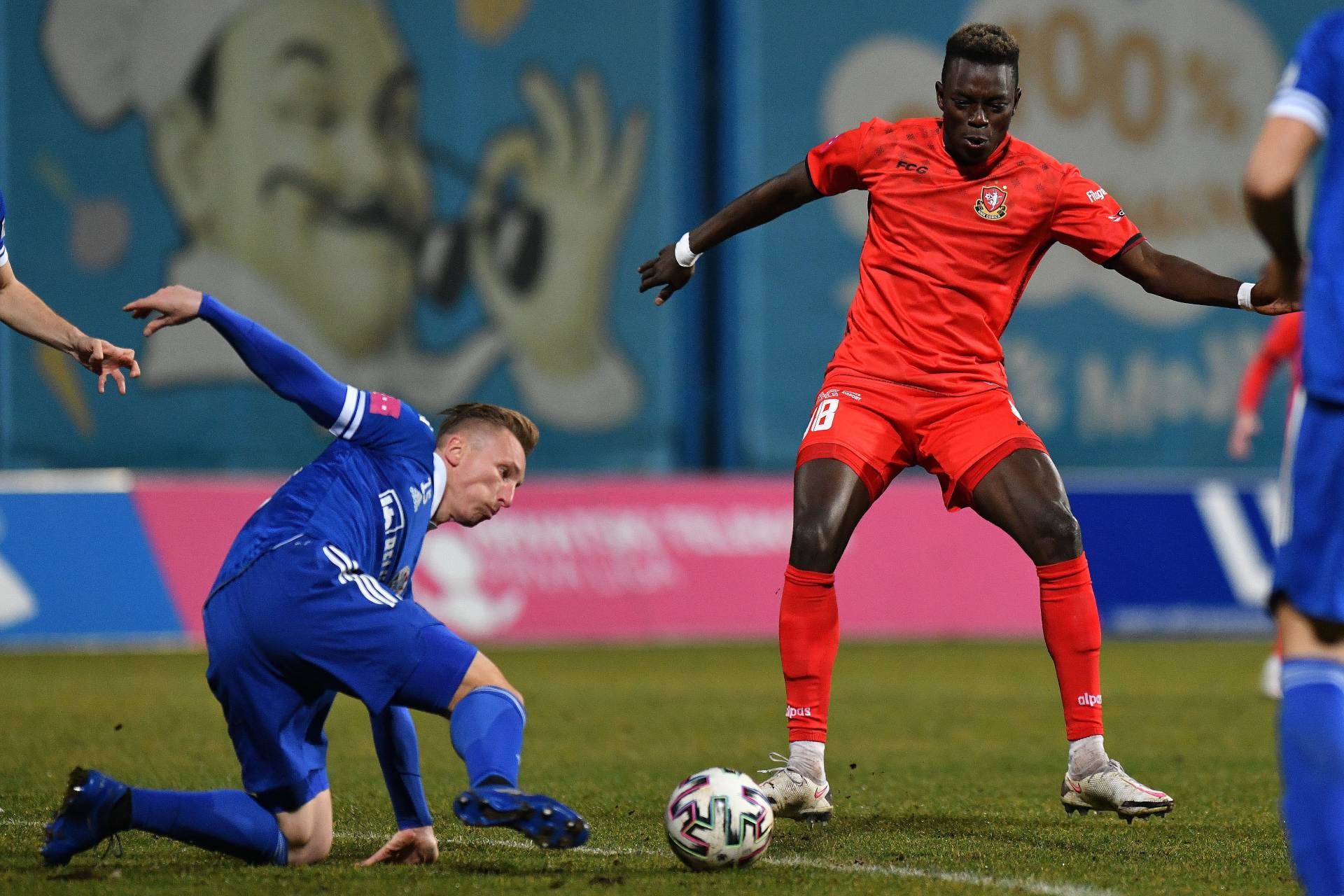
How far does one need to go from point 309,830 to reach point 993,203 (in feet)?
8.95

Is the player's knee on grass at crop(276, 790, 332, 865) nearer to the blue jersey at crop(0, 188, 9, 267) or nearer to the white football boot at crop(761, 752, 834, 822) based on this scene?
the white football boot at crop(761, 752, 834, 822)

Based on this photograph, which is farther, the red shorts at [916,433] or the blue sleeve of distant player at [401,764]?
the red shorts at [916,433]

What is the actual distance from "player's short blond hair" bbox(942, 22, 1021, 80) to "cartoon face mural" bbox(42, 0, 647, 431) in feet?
28.6

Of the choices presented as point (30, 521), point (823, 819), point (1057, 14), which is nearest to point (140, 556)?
point (30, 521)

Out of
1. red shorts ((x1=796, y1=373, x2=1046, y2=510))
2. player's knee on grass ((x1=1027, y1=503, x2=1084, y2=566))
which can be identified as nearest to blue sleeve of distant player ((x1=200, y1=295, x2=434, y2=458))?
red shorts ((x1=796, y1=373, x2=1046, y2=510))

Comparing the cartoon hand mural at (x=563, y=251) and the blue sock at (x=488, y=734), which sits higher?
the cartoon hand mural at (x=563, y=251)

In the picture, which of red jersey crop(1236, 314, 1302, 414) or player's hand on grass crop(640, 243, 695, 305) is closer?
player's hand on grass crop(640, 243, 695, 305)

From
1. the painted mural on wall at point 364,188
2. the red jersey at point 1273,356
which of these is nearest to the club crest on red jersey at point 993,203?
the red jersey at point 1273,356

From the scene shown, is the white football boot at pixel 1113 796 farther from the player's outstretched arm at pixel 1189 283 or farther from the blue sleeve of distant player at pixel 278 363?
the blue sleeve of distant player at pixel 278 363

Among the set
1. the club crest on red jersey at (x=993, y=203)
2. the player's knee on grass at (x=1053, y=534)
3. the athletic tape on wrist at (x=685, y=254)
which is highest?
the club crest on red jersey at (x=993, y=203)

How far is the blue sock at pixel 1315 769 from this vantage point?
3213 mm

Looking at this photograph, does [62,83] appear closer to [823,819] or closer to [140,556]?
[140,556]

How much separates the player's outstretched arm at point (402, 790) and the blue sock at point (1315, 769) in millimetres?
2128

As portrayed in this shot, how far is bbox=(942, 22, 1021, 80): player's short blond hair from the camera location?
538cm
